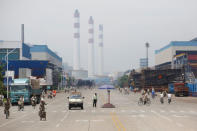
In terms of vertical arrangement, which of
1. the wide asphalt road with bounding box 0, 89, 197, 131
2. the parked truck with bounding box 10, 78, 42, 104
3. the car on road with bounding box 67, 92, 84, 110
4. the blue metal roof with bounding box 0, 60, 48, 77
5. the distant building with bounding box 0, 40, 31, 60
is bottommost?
the wide asphalt road with bounding box 0, 89, 197, 131

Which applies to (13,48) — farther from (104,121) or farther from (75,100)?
(104,121)

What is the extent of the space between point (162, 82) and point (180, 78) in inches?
236

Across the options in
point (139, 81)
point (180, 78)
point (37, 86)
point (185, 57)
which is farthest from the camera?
point (139, 81)

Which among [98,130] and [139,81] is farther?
[139,81]

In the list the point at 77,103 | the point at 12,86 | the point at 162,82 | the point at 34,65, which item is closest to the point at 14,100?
the point at 12,86

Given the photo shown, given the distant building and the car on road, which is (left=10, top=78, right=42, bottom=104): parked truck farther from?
the distant building

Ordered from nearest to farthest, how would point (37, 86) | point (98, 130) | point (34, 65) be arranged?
1. point (98, 130)
2. point (37, 86)
3. point (34, 65)

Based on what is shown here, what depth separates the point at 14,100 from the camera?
54.0m

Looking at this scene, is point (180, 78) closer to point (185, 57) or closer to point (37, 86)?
point (185, 57)

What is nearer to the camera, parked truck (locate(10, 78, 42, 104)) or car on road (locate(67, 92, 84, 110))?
car on road (locate(67, 92, 84, 110))

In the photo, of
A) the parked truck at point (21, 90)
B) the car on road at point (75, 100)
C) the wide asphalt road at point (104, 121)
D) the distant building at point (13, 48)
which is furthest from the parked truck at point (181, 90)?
the distant building at point (13, 48)

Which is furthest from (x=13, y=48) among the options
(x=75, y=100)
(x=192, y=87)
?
(x=75, y=100)

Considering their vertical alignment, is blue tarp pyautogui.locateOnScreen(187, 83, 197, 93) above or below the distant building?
below

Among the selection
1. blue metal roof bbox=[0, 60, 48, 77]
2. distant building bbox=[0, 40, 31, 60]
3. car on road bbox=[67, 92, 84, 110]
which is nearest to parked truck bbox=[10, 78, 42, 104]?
car on road bbox=[67, 92, 84, 110]
